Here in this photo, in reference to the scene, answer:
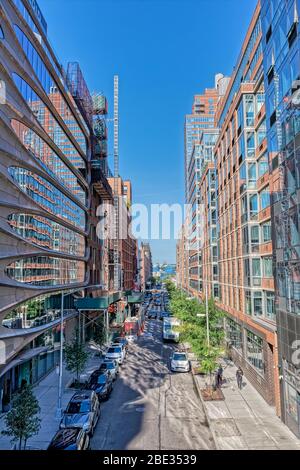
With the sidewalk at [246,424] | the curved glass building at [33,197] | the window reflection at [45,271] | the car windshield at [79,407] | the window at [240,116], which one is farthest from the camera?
the window at [240,116]

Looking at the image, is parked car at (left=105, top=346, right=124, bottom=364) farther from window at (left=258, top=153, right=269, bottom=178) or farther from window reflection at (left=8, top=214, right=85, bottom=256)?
window at (left=258, top=153, right=269, bottom=178)

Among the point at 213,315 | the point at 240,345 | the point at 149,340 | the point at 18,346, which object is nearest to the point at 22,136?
the point at 18,346

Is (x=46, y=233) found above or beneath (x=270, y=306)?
above

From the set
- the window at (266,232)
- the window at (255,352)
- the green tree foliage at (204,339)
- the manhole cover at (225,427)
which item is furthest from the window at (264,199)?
the manhole cover at (225,427)

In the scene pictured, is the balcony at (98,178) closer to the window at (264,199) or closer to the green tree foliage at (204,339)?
the green tree foliage at (204,339)

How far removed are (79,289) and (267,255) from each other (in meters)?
20.6

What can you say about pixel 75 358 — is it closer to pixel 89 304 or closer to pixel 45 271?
pixel 45 271

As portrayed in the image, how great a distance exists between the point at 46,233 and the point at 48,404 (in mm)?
12077

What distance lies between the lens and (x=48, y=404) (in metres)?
21.5

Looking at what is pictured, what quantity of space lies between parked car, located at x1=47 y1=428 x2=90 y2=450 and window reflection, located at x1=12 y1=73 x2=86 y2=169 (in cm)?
1833

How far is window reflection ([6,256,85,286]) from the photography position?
22080mm

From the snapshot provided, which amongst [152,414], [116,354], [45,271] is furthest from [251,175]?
[116,354]

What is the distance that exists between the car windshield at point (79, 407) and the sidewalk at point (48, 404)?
1309 mm

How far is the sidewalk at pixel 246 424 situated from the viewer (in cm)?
1564
